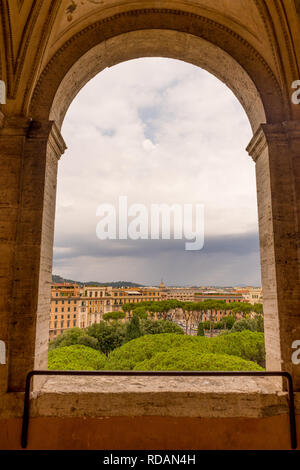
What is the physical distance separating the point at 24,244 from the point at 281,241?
12.3 ft

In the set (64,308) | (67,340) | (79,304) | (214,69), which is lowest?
(67,340)

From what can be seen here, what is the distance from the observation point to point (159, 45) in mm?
5320

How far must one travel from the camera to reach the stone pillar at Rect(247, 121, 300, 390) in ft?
13.5

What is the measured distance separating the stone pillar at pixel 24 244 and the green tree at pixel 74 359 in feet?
25.8

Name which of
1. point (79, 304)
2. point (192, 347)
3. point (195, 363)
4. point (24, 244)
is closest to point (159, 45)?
point (24, 244)

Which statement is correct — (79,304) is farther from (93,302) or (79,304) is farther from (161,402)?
(161,402)

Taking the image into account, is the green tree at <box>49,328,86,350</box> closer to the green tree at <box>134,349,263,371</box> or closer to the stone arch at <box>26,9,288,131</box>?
the green tree at <box>134,349,263,371</box>

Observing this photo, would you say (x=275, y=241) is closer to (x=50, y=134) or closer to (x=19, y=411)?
(x=50, y=134)

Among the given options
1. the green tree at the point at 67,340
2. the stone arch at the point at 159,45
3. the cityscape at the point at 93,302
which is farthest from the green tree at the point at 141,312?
the stone arch at the point at 159,45

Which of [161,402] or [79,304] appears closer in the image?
[161,402]

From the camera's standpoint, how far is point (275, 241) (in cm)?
432

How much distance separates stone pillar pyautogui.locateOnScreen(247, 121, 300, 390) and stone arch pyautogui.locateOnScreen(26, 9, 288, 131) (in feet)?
1.47

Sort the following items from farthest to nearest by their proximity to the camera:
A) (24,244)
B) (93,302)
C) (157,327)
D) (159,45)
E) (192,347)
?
(93,302)
(157,327)
(192,347)
(159,45)
(24,244)
